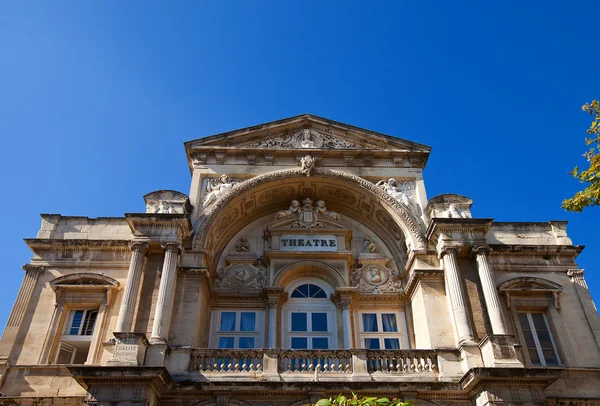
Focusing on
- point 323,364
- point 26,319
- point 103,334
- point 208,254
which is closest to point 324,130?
point 208,254

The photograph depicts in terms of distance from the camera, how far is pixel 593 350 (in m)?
17.0

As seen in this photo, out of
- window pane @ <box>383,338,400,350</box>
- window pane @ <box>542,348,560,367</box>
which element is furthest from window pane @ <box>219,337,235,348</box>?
window pane @ <box>542,348,560,367</box>

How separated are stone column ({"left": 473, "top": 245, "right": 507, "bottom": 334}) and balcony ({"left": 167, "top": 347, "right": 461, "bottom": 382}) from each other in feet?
5.02

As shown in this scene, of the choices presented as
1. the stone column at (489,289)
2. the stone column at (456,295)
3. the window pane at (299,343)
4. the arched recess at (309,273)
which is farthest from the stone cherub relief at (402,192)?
the window pane at (299,343)

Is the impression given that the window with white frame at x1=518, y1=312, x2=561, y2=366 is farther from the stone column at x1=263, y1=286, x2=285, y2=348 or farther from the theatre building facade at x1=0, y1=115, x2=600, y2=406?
the stone column at x1=263, y1=286, x2=285, y2=348

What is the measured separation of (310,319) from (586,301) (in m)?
9.50

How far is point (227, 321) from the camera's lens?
61.5 ft

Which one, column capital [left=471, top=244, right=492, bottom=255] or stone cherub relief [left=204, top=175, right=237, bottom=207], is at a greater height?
stone cherub relief [left=204, top=175, right=237, bottom=207]

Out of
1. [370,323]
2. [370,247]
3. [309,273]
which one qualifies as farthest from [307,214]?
[370,323]

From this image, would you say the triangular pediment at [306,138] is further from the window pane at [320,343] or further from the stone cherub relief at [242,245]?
the window pane at [320,343]

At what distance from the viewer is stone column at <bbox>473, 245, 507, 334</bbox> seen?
1581cm

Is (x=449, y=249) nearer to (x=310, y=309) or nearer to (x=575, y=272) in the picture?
(x=575, y=272)

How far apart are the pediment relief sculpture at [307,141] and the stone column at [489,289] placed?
6.98 metres

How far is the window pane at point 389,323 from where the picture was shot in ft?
61.0
